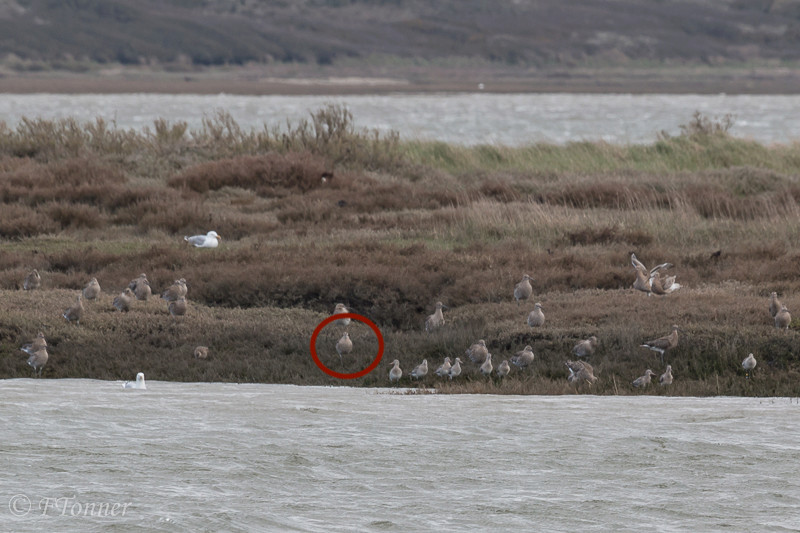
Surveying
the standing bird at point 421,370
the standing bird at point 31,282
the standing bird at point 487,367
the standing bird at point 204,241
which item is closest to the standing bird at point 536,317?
the standing bird at point 487,367

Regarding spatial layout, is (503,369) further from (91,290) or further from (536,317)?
(91,290)

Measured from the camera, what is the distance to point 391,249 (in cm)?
1906

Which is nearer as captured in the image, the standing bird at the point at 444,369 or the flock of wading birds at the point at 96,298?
the standing bird at the point at 444,369

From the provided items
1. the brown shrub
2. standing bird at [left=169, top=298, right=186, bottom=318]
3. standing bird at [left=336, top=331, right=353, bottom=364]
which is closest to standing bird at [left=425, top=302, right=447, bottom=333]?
standing bird at [left=336, top=331, right=353, bottom=364]

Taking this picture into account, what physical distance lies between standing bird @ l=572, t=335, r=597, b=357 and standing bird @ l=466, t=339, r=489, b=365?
1.00 metres

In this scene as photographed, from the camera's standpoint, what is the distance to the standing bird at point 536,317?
45.5 ft

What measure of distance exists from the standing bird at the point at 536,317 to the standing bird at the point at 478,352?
3.96 feet

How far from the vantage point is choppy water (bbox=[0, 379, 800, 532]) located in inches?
269

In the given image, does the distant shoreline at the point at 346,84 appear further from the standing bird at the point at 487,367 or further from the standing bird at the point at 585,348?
the standing bird at the point at 487,367

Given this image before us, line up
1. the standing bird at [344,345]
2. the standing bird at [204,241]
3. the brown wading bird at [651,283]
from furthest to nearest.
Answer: the standing bird at [204,241], the brown wading bird at [651,283], the standing bird at [344,345]

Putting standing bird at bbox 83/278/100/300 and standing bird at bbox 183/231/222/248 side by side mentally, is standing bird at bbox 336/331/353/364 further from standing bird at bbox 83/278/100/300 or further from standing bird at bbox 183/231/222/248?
standing bird at bbox 183/231/222/248

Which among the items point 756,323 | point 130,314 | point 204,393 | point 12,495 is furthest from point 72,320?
point 756,323

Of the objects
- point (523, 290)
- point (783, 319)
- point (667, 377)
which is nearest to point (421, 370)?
point (667, 377)

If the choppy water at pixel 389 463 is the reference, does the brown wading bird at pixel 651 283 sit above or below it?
below
